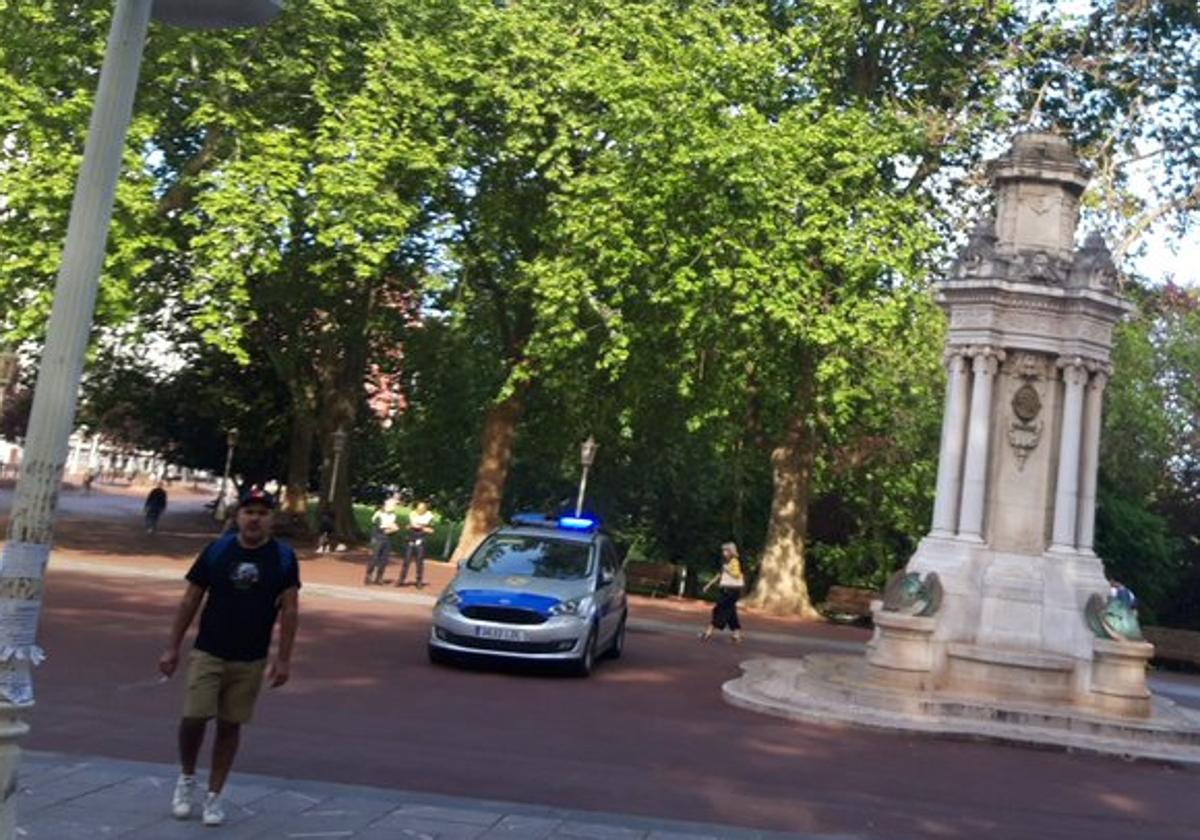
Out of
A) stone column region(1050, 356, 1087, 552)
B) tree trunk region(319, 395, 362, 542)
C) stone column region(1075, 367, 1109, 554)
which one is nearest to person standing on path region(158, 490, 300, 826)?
stone column region(1050, 356, 1087, 552)

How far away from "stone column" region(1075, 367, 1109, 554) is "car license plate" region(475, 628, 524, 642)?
7461 millimetres

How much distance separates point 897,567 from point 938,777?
97.9 ft

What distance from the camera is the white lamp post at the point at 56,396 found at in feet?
16.4

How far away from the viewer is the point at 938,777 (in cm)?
1134

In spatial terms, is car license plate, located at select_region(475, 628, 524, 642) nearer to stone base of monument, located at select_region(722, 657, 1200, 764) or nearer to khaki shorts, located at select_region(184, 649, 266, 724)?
stone base of monument, located at select_region(722, 657, 1200, 764)

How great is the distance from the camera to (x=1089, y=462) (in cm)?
1758

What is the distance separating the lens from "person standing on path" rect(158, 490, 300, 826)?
741cm

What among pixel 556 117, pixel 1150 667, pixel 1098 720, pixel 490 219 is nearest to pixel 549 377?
pixel 490 219

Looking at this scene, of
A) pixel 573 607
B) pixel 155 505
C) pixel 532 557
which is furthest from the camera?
pixel 155 505

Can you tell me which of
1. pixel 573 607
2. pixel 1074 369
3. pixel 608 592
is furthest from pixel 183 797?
pixel 1074 369

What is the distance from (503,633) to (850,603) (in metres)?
21.0

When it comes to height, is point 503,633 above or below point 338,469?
below

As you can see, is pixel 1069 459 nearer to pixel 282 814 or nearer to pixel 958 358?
pixel 958 358

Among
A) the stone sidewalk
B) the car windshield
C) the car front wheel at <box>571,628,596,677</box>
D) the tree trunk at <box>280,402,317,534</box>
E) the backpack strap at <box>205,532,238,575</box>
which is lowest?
the stone sidewalk
